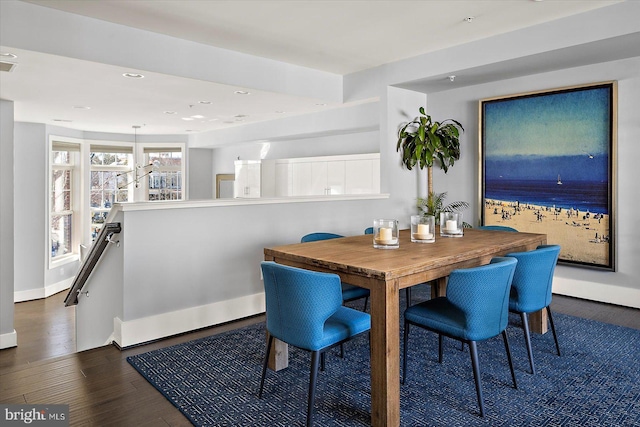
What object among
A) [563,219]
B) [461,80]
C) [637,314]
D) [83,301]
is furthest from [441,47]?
[83,301]

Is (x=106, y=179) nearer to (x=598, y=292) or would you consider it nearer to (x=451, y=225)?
(x=451, y=225)

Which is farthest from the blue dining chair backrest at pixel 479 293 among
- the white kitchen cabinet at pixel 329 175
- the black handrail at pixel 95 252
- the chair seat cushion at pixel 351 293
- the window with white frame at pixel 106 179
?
the window with white frame at pixel 106 179

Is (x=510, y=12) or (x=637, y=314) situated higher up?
(x=510, y=12)

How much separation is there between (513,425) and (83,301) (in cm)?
414

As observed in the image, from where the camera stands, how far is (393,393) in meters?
2.12

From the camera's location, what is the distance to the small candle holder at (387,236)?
280cm

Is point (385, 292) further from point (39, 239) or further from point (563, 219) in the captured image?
point (39, 239)

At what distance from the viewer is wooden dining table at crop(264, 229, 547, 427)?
2.10m

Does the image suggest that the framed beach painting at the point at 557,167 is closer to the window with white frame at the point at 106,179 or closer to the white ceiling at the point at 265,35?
the white ceiling at the point at 265,35

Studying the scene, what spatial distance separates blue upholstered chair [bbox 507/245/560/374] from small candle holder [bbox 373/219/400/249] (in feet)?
2.36

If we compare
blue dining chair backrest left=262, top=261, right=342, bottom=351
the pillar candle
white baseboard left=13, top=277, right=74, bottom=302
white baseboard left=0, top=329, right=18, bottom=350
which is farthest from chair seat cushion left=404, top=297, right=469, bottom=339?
white baseboard left=13, top=277, right=74, bottom=302

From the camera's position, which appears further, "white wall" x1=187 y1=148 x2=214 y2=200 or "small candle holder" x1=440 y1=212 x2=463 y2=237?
"white wall" x1=187 y1=148 x2=214 y2=200

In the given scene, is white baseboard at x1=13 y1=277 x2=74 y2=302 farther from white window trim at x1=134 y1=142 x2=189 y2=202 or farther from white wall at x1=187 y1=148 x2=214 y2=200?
white wall at x1=187 y1=148 x2=214 y2=200

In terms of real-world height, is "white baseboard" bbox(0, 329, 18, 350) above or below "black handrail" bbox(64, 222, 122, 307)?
below
